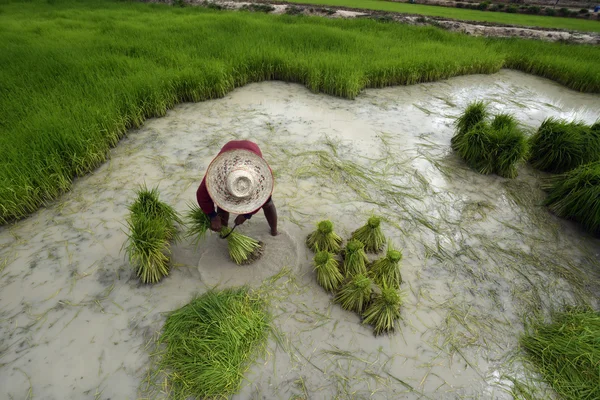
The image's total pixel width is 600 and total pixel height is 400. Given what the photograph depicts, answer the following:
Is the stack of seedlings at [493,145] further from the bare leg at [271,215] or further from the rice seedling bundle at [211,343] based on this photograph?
the rice seedling bundle at [211,343]

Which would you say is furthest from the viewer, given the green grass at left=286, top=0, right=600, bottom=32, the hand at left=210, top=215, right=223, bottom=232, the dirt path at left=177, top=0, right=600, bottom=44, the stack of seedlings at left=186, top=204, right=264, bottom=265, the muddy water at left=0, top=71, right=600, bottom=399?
the green grass at left=286, top=0, right=600, bottom=32

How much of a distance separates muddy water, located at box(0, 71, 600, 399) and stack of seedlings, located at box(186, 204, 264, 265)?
0.08 m

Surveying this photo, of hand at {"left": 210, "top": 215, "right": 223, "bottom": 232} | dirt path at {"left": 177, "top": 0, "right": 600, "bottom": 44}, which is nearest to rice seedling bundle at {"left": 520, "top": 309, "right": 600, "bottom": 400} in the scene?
hand at {"left": 210, "top": 215, "right": 223, "bottom": 232}

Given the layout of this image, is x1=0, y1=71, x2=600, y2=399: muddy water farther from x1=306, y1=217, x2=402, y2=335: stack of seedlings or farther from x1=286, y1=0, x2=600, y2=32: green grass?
x1=286, y1=0, x2=600, y2=32: green grass

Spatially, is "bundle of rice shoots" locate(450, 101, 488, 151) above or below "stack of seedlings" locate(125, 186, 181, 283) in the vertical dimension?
above

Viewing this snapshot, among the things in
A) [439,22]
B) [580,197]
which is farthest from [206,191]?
[439,22]

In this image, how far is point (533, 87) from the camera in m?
5.24

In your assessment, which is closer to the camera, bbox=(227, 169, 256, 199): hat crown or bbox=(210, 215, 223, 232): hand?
bbox=(227, 169, 256, 199): hat crown

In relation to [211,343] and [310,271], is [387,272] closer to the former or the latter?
[310,271]

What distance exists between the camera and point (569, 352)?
168cm

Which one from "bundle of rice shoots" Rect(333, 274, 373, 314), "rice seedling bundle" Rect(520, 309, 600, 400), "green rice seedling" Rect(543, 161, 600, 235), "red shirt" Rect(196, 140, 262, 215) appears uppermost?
"red shirt" Rect(196, 140, 262, 215)

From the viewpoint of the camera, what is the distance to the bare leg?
2.12m

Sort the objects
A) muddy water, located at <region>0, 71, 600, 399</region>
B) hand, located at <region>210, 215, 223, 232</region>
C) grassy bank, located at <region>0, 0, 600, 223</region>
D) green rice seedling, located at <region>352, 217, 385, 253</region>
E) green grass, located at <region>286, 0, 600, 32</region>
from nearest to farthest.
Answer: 1. muddy water, located at <region>0, 71, 600, 399</region>
2. hand, located at <region>210, 215, 223, 232</region>
3. green rice seedling, located at <region>352, 217, 385, 253</region>
4. grassy bank, located at <region>0, 0, 600, 223</region>
5. green grass, located at <region>286, 0, 600, 32</region>

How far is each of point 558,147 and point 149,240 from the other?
402 cm
